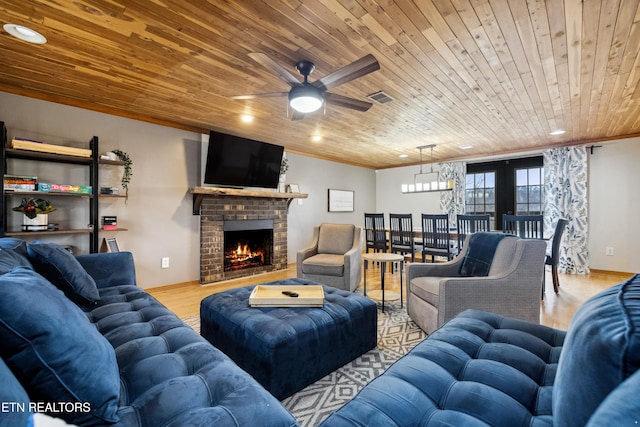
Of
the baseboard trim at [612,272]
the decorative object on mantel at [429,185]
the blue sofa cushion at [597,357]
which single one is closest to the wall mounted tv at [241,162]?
the decorative object on mantel at [429,185]

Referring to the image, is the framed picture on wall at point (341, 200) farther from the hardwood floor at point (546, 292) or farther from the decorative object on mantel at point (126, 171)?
the decorative object on mantel at point (126, 171)

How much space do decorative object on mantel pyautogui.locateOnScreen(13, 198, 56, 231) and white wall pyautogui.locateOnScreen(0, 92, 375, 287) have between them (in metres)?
0.26

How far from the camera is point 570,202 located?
16.7 ft

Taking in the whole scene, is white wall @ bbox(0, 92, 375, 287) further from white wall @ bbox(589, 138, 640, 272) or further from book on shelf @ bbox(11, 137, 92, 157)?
white wall @ bbox(589, 138, 640, 272)

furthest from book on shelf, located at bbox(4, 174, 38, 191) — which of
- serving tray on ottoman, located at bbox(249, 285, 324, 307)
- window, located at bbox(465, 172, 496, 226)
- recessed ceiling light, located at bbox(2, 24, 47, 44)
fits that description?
window, located at bbox(465, 172, 496, 226)

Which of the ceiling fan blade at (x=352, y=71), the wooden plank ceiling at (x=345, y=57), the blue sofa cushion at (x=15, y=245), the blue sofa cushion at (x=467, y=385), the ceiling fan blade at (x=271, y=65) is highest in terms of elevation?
the wooden plank ceiling at (x=345, y=57)

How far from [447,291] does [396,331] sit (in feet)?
2.21

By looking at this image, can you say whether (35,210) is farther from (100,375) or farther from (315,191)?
(315,191)

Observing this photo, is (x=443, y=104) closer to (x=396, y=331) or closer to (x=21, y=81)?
(x=396, y=331)

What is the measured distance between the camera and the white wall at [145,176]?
3172 millimetres

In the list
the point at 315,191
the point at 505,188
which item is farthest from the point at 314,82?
the point at 505,188

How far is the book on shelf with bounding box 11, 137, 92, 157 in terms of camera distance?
9.21ft

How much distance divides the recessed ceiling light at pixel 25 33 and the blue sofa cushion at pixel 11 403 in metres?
2.54

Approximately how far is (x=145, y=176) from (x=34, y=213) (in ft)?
3.87
